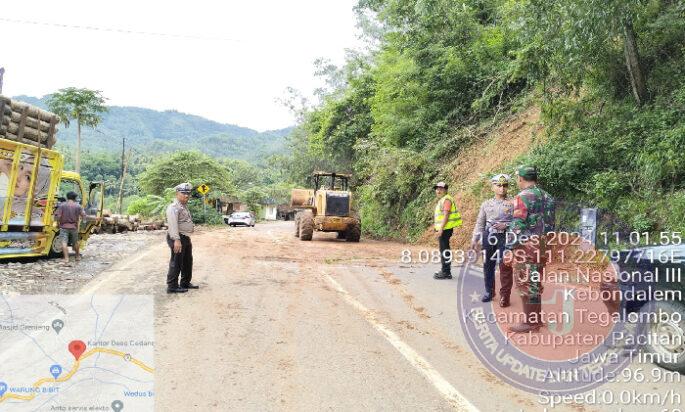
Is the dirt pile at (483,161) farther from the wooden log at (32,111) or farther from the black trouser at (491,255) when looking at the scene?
the wooden log at (32,111)

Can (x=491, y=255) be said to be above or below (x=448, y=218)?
below

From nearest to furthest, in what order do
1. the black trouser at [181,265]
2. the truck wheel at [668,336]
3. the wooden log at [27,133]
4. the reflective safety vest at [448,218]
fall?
the truck wheel at [668,336] < the black trouser at [181,265] < the reflective safety vest at [448,218] < the wooden log at [27,133]

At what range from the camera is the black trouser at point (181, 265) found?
7.18m

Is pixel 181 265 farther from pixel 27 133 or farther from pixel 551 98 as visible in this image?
pixel 551 98

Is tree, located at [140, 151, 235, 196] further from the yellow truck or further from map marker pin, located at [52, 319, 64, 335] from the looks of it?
map marker pin, located at [52, 319, 64, 335]

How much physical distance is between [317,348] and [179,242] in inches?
136

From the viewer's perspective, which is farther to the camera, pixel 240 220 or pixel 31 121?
pixel 240 220

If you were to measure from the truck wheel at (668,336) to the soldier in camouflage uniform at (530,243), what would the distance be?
1.06 meters

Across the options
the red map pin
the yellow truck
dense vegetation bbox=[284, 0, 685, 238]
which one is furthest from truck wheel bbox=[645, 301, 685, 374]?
the yellow truck

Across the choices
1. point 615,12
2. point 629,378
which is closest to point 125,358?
point 629,378

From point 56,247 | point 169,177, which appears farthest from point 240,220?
point 56,247

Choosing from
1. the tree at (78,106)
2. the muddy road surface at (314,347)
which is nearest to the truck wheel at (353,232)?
the muddy road surface at (314,347)

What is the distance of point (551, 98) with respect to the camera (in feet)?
41.1

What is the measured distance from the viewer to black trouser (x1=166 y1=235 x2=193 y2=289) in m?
7.18
